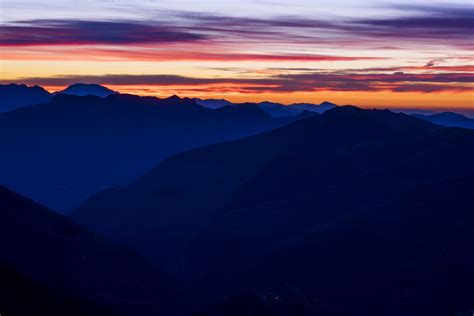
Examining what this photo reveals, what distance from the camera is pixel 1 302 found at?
180 meters

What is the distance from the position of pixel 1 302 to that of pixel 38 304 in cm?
1462

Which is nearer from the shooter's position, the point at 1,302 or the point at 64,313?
the point at 1,302

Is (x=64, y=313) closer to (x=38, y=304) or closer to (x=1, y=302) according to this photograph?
(x=38, y=304)

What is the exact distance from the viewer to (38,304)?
194 meters

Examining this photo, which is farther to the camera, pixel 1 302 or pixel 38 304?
pixel 38 304

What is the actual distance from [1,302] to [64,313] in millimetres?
21543

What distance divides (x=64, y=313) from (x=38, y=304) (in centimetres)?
775

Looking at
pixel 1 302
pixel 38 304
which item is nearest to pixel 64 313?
pixel 38 304

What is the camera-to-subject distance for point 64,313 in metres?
198
